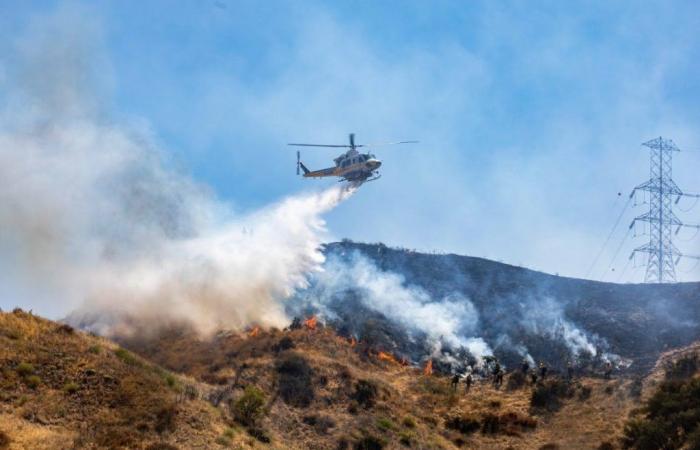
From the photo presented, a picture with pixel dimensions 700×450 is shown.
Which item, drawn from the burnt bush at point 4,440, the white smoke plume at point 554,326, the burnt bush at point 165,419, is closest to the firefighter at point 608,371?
the white smoke plume at point 554,326

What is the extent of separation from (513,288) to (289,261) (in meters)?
28.2

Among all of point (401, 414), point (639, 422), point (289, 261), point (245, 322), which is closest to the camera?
point (639, 422)

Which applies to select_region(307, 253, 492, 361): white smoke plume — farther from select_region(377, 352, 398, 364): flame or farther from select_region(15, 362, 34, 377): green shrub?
select_region(15, 362, 34, 377): green shrub

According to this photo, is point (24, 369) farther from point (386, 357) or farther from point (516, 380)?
point (516, 380)

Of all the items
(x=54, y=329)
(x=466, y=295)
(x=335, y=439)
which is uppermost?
(x=466, y=295)

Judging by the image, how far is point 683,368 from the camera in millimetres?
46781

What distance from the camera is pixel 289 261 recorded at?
226 feet

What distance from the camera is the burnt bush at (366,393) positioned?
4525 cm

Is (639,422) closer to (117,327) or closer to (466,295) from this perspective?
(466,295)

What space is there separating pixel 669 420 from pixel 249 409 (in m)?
23.4

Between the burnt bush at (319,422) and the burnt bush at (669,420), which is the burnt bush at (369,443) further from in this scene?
the burnt bush at (669,420)

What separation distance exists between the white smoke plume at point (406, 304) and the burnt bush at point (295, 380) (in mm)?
19797

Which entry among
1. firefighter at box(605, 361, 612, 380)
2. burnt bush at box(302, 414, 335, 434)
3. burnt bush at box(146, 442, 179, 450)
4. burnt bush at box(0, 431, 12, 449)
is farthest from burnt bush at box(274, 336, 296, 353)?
burnt bush at box(0, 431, 12, 449)

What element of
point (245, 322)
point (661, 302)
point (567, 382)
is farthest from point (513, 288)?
point (245, 322)
